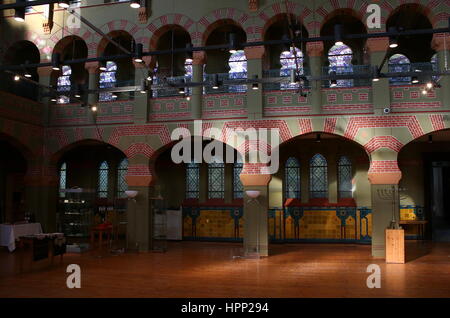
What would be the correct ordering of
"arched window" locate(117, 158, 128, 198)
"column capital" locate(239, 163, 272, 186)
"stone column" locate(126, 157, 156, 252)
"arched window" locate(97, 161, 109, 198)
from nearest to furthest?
1. "column capital" locate(239, 163, 272, 186)
2. "stone column" locate(126, 157, 156, 252)
3. "arched window" locate(117, 158, 128, 198)
4. "arched window" locate(97, 161, 109, 198)

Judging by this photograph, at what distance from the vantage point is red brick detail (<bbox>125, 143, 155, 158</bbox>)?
13.1m

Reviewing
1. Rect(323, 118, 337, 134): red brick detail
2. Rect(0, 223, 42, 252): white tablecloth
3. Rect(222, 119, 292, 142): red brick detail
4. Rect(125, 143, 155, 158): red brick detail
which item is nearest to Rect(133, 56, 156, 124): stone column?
Rect(125, 143, 155, 158): red brick detail

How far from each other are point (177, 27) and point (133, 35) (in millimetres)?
1399

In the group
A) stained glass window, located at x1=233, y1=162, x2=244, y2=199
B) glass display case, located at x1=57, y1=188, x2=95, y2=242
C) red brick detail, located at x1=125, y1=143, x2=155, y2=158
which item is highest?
red brick detail, located at x1=125, y1=143, x2=155, y2=158

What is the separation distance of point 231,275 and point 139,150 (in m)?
5.53

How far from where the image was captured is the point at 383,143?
11648 mm

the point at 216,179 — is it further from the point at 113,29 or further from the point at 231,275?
the point at 231,275

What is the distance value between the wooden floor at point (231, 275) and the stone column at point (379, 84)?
4.17 metres

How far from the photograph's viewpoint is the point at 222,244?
49.3 feet

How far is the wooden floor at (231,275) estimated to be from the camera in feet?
25.6

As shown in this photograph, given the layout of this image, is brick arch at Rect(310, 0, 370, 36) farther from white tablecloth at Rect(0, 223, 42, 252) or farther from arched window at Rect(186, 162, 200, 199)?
white tablecloth at Rect(0, 223, 42, 252)

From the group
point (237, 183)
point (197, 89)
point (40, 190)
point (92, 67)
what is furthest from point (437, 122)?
point (40, 190)

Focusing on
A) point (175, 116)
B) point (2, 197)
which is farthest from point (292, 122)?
point (2, 197)

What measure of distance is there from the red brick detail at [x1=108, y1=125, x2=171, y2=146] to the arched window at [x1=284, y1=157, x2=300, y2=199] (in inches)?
194
